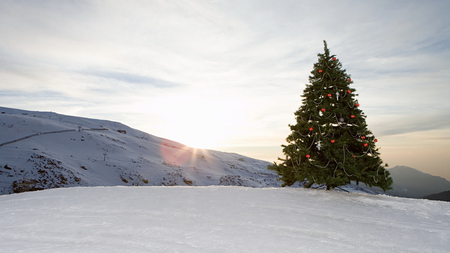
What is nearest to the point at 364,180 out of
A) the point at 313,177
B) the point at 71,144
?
the point at 313,177

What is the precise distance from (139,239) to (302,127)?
844cm

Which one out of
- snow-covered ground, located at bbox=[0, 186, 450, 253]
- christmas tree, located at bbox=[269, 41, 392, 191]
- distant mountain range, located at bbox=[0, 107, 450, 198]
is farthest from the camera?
distant mountain range, located at bbox=[0, 107, 450, 198]

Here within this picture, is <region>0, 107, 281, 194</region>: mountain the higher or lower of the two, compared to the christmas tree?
lower

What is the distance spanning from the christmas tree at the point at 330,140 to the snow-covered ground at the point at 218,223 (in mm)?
1243

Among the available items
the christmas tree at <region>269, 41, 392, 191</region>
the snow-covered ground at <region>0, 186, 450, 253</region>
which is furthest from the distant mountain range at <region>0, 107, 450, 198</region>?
the snow-covered ground at <region>0, 186, 450, 253</region>

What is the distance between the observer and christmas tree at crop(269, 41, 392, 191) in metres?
10.3

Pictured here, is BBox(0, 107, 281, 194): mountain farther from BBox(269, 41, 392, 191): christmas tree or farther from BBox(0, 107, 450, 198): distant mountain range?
BBox(269, 41, 392, 191): christmas tree

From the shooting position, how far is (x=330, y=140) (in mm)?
10516

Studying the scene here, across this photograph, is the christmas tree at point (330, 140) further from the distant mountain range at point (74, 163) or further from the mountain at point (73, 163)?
the mountain at point (73, 163)

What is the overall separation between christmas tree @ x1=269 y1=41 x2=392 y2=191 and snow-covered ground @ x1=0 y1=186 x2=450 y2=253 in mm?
1243

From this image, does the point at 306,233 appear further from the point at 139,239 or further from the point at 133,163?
the point at 133,163

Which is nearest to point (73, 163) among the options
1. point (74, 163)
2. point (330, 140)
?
point (74, 163)

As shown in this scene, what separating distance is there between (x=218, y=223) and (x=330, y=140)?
6.71m

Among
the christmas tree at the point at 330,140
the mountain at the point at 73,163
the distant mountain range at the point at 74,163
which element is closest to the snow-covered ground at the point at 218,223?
the christmas tree at the point at 330,140
